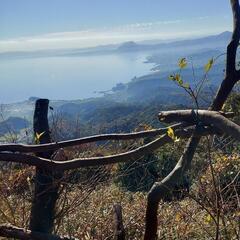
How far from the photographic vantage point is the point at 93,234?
13.2 feet

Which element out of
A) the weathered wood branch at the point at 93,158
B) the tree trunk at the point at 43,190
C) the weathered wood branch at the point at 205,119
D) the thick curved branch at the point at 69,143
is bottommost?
the tree trunk at the point at 43,190

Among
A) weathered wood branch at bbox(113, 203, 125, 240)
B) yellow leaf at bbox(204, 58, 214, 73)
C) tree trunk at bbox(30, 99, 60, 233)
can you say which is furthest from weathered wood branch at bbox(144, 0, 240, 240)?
tree trunk at bbox(30, 99, 60, 233)

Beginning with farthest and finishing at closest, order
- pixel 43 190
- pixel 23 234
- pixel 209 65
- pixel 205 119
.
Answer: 1. pixel 43 190
2. pixel 23 234
3. pixel 209 65
4. pixel 205 119

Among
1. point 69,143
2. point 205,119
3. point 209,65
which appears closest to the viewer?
point 205,119

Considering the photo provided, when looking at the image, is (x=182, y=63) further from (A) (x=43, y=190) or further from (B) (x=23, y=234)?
(A) (x=43, y=190)

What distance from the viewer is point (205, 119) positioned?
1.34 m

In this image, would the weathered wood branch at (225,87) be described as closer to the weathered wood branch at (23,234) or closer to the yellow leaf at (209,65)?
the yellow leaf at (209,65)

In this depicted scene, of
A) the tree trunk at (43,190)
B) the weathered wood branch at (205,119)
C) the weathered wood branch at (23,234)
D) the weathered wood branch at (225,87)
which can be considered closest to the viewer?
the weathered wood branch at (205,119)

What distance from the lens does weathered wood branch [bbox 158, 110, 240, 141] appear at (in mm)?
1150

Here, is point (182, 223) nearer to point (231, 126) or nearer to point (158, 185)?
point (158, 185)

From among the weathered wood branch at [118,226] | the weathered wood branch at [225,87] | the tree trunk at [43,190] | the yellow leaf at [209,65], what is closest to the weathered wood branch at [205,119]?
the weathered wood branch at [225,87]

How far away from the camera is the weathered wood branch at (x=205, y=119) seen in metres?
1.15

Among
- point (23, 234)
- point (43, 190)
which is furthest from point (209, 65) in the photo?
point (43, 190)

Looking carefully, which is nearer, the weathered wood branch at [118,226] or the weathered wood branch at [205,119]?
the weathered wood branch at [205,119]
